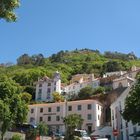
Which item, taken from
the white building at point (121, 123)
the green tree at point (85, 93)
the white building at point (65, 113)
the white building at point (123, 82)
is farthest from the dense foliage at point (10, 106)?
the white building at point (123, 82)

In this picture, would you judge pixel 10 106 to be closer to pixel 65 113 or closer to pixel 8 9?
pixel 65 113

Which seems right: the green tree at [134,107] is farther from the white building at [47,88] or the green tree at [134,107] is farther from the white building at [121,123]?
the white building at [47,88]

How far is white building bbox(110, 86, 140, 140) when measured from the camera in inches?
2109

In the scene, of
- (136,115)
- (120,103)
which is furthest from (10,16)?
(120,103)

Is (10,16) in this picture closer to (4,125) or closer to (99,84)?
(4,125)

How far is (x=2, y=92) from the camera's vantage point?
52.8 m

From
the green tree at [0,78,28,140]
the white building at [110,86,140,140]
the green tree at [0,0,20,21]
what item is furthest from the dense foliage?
the green tree at [0,0,20,21]

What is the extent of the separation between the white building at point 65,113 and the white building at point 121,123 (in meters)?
18.8

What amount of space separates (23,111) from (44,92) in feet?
236

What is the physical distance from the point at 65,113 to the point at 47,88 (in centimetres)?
3871

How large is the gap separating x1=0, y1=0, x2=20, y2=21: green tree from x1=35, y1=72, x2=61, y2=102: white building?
10977 centimetres

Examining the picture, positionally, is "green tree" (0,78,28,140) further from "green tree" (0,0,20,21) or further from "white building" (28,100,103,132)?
"green tree" (0,0,20,21)

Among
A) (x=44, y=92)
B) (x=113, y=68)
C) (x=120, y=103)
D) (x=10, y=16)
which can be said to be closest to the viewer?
(x=10, y=16)

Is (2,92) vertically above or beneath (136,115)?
above
